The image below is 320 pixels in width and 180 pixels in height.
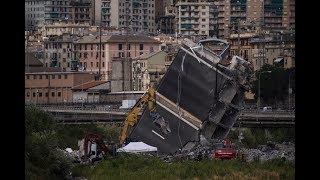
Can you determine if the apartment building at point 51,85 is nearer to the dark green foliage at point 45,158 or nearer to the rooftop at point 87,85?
the rooftop at point 87,85

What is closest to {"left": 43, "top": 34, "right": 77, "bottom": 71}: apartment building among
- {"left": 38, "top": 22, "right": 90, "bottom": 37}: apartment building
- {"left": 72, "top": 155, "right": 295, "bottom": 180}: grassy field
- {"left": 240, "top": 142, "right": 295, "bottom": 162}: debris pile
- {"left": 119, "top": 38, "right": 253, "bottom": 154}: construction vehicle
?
{"left": 38, "top": 22, "right": 90, "bottom": 37}: apartment building

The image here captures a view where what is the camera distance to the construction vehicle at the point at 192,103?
20344 millimetres

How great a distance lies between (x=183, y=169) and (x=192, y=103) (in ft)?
17.2

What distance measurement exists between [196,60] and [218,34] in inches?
1072

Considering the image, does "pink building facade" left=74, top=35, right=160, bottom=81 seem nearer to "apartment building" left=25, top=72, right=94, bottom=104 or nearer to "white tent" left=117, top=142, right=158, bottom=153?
"apartment building" left=25, top=72, right=94, bottom=104

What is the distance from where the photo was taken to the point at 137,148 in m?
19.0

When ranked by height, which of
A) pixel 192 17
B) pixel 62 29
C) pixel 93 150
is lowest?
pixel 93 150

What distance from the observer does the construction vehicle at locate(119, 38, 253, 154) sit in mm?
20344

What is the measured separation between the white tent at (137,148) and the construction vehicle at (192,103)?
22.5 inches

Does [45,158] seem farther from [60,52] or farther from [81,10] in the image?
[81,10]

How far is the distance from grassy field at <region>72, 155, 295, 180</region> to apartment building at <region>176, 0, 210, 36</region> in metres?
32.6

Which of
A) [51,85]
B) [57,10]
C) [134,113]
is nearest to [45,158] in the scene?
[134,113]

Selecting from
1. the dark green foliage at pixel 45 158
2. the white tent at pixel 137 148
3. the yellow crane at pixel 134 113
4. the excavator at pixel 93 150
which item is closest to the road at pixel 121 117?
the yellow crane at pixel 134 113
